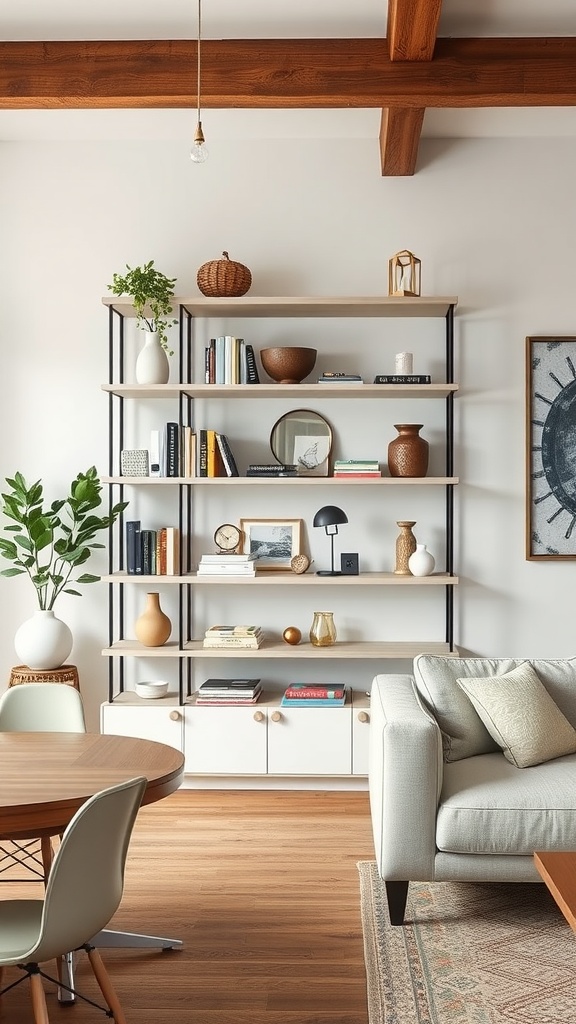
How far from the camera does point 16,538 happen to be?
4.50 m

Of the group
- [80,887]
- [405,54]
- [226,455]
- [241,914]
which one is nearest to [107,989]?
Result: [80,887]

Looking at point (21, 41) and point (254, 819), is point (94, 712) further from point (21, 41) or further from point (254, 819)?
point (21, 41)

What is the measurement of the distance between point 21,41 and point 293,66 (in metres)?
1.07

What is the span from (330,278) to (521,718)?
8.07ft

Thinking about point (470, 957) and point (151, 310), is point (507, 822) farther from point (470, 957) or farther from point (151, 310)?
point (151, 310)

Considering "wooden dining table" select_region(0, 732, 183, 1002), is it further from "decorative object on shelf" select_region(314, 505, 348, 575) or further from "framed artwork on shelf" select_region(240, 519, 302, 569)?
"framed artwork on shelf" select_region(240, 519, 302, 569)

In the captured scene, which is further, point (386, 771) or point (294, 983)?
point (386, 771)

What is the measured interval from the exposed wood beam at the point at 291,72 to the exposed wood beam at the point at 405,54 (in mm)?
129

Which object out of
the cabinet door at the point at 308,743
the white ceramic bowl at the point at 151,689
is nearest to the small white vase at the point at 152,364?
the white ceramic bowl at the point at 151,689

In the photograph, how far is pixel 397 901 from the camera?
304cm

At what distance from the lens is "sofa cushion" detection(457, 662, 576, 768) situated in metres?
3.29

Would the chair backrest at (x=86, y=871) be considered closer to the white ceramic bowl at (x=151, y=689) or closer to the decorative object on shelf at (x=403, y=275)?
the white ceramic bowl at (x=151, y=689)

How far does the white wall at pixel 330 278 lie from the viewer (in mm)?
4766

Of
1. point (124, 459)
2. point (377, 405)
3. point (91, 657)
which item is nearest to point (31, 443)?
point (124, 459)
